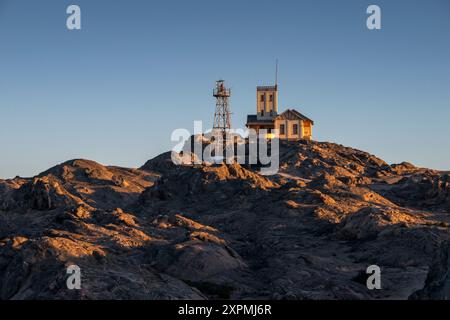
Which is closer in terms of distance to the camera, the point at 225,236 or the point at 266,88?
the point at 225,236

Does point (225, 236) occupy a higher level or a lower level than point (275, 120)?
lower

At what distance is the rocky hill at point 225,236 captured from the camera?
1415 inches

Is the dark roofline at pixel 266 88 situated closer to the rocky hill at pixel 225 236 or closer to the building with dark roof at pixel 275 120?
the building with dark roof at pixel 275 120

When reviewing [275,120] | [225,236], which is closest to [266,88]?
[275,120]

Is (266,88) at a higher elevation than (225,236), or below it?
higher

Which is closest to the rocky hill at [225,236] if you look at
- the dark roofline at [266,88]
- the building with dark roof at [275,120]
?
A: the building with dark roof at [275,120]

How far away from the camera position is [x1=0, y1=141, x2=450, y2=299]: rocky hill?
3594 centimetres

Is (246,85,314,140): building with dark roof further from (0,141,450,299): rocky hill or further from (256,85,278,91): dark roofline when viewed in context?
(0,141,450,299): rocky hill

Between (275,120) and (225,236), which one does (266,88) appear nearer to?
(275,120)

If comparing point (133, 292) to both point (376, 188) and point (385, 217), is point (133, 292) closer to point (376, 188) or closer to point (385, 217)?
point (385, 217)

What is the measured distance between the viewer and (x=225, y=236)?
176 ft

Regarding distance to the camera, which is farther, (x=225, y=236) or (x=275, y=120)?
(x=275, y=120)

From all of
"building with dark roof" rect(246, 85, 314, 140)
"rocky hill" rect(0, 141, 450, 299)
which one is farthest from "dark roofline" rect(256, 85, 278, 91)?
"rocky hill" rect(0, 141, 450, 299)
